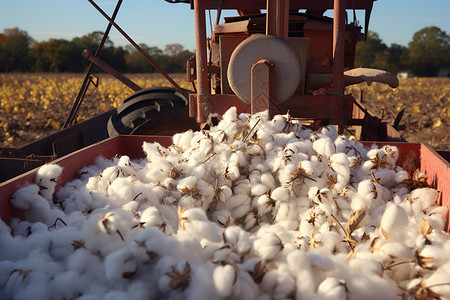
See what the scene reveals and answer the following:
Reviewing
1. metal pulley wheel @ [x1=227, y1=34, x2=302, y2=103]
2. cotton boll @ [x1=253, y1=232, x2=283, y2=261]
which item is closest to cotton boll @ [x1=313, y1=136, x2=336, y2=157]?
metal pulley wheel @ [x1=227, y1=34, x2=302, y2=103]

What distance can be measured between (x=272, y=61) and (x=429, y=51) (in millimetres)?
70561

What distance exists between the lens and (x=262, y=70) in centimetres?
229

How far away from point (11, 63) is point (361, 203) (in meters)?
50.3

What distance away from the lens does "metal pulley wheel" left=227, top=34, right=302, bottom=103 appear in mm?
2299

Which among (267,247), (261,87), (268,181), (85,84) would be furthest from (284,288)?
(85,84)

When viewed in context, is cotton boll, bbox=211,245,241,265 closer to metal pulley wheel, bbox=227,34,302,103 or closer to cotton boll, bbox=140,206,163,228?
cotton boll, bbox=140,206,163,228

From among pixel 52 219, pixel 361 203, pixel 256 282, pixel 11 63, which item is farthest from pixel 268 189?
pixel 11 63

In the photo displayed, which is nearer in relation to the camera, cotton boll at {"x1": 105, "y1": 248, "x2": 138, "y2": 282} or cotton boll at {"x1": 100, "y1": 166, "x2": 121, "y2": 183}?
cotton boll at {"x1": 105, "y1": 248, "x2": 138, "y2": 282}

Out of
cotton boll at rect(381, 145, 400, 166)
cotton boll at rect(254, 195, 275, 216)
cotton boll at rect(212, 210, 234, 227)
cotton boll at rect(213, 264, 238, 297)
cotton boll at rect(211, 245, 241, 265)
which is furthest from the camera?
cotton boll at rect(381, 145, 400, 166)

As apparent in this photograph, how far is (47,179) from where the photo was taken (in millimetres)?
1831

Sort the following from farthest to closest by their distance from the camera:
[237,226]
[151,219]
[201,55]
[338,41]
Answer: [201,55] < [338,41] < [237,226] < [151,219]

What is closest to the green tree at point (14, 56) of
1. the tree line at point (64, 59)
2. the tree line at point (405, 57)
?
the tree line at point (64, 59)

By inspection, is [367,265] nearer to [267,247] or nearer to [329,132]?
[267,247]

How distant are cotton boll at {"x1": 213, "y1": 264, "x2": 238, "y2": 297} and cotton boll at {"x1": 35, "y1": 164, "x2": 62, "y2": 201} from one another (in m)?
1.12
